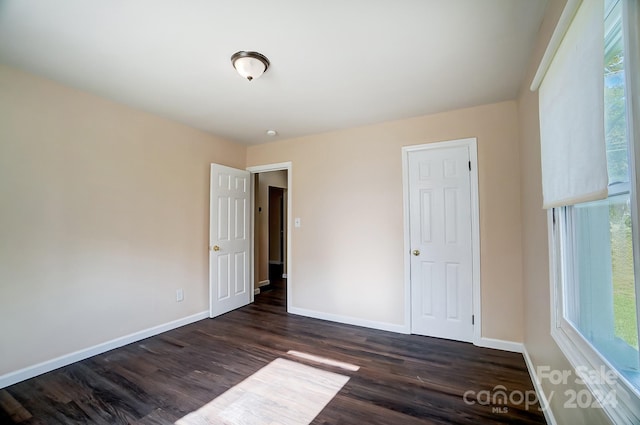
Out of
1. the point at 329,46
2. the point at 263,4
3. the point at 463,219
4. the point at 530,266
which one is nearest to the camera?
the point at 263,4

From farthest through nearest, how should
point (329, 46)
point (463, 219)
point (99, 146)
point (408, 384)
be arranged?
1. point (463, 219)
2. point (99, 146)
3. point (408, 384)
4. point (329, 46)

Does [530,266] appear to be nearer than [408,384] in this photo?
No

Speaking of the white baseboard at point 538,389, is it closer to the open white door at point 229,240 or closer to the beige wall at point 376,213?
the beige wall at point 376,213

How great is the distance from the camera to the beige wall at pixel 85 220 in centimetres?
208

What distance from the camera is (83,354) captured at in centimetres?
242

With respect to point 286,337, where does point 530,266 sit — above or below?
above

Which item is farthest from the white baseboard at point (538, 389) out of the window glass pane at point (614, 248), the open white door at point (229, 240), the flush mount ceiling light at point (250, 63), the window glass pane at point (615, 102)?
the open white door at point (229, 240)

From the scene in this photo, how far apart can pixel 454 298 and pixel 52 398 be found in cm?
350

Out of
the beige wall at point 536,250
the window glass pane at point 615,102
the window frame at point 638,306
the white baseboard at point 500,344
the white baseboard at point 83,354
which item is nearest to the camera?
the window frame at point 638,306

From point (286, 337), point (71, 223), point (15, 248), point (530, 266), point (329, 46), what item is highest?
point (329, 46)

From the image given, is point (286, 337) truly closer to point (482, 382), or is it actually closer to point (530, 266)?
point (482, 382)

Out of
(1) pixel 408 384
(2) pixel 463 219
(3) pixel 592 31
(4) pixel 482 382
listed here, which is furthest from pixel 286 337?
(3) pixel 592 31

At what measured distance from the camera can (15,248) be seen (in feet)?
6.78

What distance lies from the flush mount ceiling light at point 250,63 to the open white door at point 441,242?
1.89m
